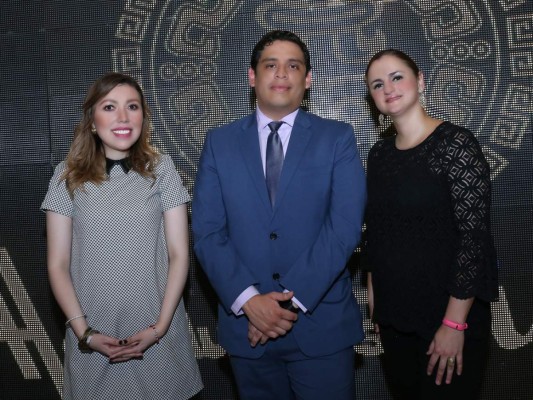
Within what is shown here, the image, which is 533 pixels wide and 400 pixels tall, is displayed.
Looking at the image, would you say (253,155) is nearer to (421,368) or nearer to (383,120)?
(421,368)

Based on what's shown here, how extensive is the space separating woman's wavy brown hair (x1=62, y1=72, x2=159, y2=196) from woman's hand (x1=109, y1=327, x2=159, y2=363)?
1.81 ft

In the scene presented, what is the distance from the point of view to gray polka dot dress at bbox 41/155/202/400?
1902 millimetres

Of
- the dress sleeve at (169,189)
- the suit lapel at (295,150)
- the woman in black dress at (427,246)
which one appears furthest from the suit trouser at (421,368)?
the dress sleeve at (169,189)

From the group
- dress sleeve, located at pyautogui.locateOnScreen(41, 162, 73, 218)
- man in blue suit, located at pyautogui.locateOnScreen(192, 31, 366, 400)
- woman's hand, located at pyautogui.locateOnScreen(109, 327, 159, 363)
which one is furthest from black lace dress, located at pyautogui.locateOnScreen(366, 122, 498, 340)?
dress sleeve, located at pyautogui.locateOnScreen(41, 162, 73, 218)

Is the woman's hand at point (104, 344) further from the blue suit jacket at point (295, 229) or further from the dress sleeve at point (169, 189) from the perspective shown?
the dress sleeve at point (169, 189)

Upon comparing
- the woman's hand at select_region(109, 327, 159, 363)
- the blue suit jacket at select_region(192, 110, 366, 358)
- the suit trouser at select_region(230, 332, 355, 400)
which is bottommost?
the suit trouser at select_region(230, 332, 355, 400)

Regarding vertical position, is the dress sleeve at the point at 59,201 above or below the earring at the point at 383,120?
below

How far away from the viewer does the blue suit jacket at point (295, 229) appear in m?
1.82

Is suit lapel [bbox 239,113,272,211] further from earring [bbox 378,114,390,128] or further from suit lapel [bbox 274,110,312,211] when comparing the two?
earring [bbox 378,114,390,128]

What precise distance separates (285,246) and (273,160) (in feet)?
1.00

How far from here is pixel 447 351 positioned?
5.76 ft

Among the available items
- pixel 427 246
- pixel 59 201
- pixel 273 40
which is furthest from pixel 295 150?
pixel 59 201

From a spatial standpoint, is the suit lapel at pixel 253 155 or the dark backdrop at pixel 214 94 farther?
the dark backdrop at pixel 214 94

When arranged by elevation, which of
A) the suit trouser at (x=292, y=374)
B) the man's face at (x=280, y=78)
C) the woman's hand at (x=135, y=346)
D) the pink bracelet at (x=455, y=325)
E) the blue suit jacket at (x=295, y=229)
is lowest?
the suit trouser at (x=292, y=374)
